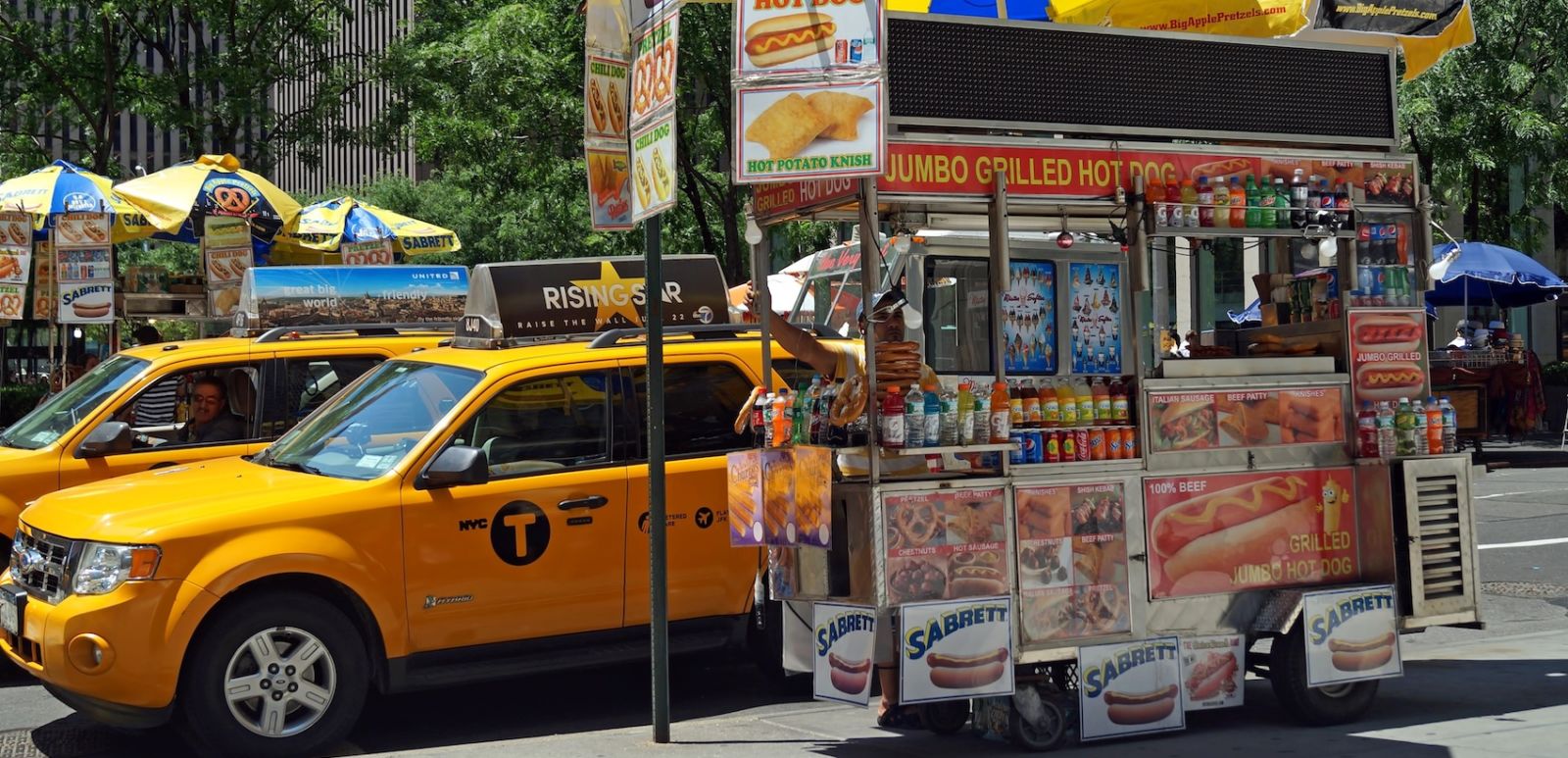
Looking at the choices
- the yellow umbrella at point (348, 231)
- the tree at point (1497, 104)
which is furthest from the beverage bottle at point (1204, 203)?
the tree at point (1497, 104)

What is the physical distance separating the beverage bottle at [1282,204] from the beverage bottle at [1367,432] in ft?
3.19

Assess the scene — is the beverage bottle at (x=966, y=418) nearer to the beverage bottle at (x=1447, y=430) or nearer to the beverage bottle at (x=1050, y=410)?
Answer: the beverage bottle at (x=1050, y=410)

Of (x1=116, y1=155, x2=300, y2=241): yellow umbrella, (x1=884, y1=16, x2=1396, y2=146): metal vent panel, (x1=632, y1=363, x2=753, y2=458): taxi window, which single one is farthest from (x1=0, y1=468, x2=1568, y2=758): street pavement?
(x1=116, y1=155, x2=300, y2=241): yellow umbrella

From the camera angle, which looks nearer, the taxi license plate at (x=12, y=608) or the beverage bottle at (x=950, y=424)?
the beverage bottle at (x=950, y=424)

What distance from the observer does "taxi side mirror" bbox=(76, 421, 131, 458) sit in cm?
858

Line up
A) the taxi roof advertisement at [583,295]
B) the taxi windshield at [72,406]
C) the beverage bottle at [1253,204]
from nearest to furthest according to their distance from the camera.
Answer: the beverage bottle at [1253,204], the taxi roof advertisement at [583,295], the taxi windshield at [72,406]

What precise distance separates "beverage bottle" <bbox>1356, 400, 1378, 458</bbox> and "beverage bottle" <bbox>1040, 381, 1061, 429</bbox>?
5.33ft

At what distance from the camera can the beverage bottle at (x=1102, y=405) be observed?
22.3 feet

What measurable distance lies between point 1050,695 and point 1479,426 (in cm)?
1233

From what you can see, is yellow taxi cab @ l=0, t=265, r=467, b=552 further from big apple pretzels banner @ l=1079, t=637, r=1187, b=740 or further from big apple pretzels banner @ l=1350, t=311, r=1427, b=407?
big apple pretzels banner @ l=1350, t=311, r=1427, b=407

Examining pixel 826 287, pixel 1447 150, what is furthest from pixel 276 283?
pixel 1447 150

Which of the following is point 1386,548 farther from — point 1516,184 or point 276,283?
point 1516,184

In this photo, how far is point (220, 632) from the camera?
259 inches

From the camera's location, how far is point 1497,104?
23.3 metres
